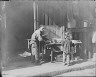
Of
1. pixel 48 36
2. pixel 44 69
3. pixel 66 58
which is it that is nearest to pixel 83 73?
pixel 66 58

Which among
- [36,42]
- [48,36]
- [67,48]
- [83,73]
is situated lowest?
[83,73]

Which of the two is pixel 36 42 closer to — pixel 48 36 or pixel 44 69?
pixel 48 36

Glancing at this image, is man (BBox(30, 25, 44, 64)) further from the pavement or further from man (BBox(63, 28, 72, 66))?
man (BBox(63, 28, 72, 66))

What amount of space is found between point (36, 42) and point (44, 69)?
0.98 metres

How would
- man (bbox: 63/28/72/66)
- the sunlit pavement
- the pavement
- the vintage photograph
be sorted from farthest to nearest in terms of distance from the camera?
man (bbox: 63/28/72/66)
the vintage photograph
the sunlit pavement
the pavement

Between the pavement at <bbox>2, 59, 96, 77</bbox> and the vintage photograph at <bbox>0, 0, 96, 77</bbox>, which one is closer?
the pavement at <bbox>2, 59, 96, 77</bbox>

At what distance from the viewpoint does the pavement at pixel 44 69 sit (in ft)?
14.1

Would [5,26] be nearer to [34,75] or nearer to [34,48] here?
[34,48]

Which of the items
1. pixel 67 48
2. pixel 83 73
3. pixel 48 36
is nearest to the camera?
pixel 83 73

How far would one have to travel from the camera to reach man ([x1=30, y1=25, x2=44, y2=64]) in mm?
5078

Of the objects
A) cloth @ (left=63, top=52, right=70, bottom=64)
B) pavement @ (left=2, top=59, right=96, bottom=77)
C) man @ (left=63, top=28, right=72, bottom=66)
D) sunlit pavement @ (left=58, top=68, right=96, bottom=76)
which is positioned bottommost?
sunlit pavement @ (left=58, top=68, right=96, bottom=76)

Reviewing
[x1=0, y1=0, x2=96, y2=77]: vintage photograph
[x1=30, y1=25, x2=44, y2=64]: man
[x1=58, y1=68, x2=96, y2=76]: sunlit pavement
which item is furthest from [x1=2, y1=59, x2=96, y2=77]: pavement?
[x1=30, y1=25, x2=44, y2=64]: man

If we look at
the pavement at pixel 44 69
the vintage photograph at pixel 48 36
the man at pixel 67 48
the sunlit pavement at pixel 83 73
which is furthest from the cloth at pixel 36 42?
the sunlit pavement at pixel 83 73

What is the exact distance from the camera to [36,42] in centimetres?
521
